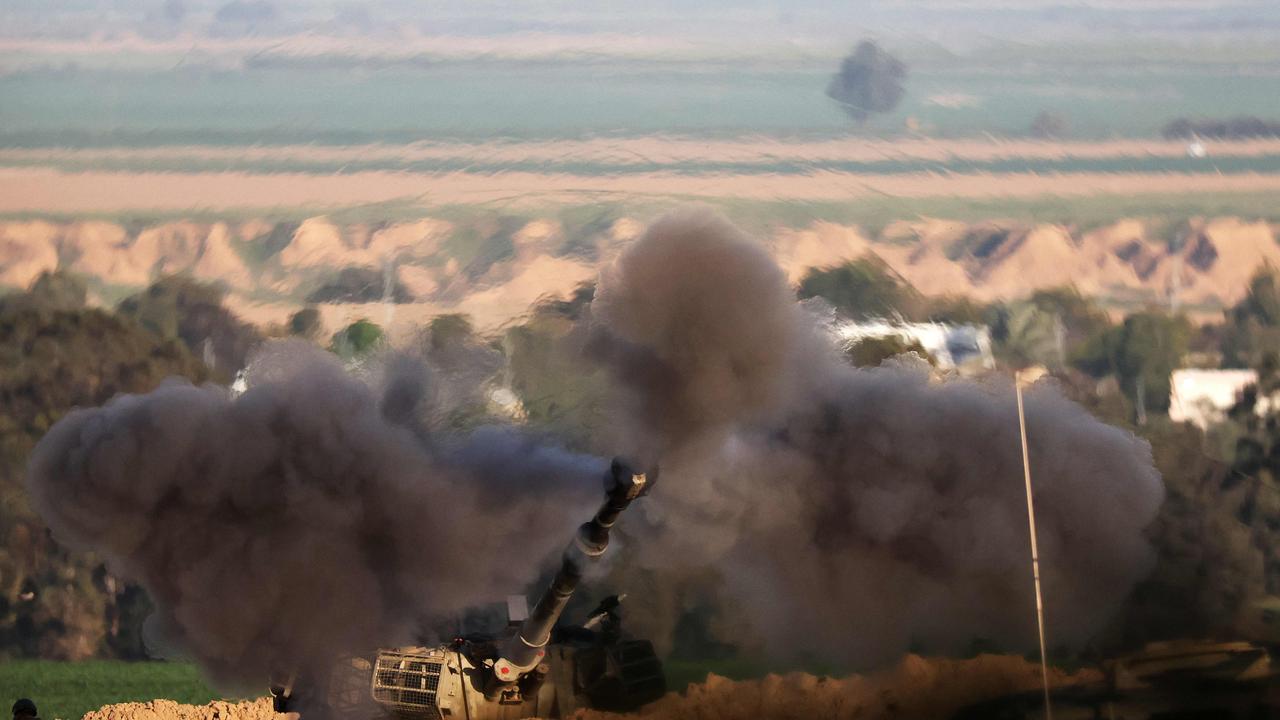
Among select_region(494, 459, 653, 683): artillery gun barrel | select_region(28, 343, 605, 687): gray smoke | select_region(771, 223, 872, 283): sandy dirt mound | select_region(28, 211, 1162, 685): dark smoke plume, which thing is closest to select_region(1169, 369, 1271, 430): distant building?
select_region(28, 211, 1162, 685): dark smoke plume

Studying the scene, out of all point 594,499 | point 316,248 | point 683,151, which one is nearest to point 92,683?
point 316,248

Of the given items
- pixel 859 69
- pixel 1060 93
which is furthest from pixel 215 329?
pixel 1060 93

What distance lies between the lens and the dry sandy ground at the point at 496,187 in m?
33.3

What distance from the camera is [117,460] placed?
3042 centimetres

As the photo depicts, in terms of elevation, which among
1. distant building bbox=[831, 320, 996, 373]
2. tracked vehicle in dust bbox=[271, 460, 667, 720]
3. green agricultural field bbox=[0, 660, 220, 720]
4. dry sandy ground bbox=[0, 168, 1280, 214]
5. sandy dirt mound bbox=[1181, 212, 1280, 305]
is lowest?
green agricultural field bbox=[0, 660, 220, 720]

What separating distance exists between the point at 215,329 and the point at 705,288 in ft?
36.7

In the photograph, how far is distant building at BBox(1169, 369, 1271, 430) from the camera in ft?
126

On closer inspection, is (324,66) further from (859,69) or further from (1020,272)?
(1020,272)

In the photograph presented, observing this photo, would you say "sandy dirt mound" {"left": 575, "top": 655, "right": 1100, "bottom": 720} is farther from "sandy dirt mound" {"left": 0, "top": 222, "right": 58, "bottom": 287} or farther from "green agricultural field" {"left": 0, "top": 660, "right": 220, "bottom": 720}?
"sandy dirt mound" {"left": 0, "top": 222, "right": 58, "bottom": 287}

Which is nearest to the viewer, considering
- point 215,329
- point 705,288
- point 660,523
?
point 705,288

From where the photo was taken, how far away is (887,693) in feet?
105

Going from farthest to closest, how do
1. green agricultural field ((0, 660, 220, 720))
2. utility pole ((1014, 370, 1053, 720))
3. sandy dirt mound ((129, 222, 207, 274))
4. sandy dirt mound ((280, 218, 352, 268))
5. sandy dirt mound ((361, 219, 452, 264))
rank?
green agricultural field ((0, 660, 220, 720)) → sandy dirt mound ((129, 222, 207, 274)) → sandy dirt mound ((280, 218, 352, 268)) → sandy dirt mound ((361, 219, 452, 264)) → utility pole ((1014, 370, 1053, 720))

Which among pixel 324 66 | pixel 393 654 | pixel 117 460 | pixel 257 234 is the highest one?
pixel 324 66

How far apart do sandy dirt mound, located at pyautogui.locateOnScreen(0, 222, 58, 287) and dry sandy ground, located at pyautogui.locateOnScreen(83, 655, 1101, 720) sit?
12.8 metres
